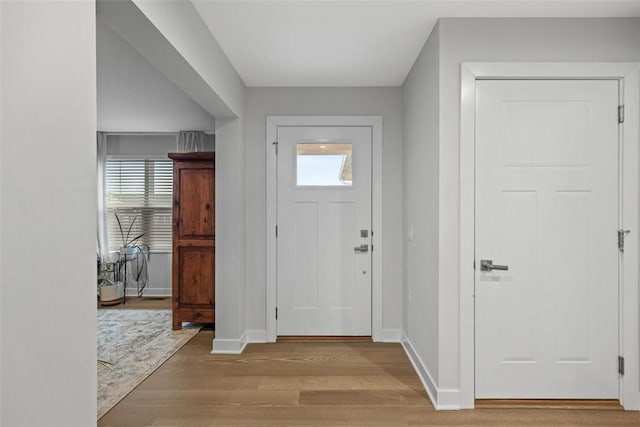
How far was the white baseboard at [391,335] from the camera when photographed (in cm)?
387

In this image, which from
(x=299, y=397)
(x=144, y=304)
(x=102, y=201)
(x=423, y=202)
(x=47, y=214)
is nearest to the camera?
(x=47, y=214)

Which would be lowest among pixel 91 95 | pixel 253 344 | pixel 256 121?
pixel 253 344

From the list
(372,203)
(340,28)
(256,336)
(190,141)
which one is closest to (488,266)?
(372,203)

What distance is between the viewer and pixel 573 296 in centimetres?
256

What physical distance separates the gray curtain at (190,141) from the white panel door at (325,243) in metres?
2.13

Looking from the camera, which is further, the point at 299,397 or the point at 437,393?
the point at 299,397

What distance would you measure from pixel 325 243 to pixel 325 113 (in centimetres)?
130

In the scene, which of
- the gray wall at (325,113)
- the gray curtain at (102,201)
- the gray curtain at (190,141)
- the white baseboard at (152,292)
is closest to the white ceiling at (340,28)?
the gray wall at (325,113)

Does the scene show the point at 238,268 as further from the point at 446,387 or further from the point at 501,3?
the point at 501,3

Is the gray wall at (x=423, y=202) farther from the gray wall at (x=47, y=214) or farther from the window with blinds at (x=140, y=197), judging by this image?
the window with blinds at (x=140, y=197)

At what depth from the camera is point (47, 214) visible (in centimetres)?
112

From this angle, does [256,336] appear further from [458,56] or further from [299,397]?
[458,56]

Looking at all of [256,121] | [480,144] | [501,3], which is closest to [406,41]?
[501,3]

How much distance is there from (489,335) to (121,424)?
2354 mm
